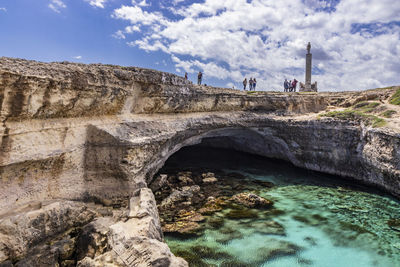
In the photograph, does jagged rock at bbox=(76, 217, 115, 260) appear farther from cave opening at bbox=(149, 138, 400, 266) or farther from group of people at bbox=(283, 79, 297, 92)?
group of people at bbox=(283, 79, 297, 92)

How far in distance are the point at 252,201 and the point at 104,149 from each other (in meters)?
7.20

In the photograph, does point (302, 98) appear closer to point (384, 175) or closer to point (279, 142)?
point (279, 142)

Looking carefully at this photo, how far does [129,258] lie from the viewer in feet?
18.1

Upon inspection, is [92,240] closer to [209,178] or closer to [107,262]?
[107,262]

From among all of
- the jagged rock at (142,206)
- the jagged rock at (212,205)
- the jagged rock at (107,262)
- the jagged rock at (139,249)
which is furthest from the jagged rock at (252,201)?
the jagged rock at (107,262)

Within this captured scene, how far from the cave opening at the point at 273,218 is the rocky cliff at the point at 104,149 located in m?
1.75

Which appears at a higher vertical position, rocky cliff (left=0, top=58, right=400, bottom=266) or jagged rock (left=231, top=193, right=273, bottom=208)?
rocky cliff (left=0, top=58, right=400, bottom=266)

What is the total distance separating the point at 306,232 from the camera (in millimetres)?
10406

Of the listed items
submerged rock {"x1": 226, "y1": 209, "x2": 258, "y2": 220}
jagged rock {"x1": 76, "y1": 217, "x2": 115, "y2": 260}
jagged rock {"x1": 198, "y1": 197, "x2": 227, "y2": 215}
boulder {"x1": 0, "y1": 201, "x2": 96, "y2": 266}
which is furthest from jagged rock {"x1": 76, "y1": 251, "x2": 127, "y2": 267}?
submerged rock {"x1": 226, "y1": 209, "x2": 258, "y2": 220}

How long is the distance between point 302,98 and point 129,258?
19.7 metres

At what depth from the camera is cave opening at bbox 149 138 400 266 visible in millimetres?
8773

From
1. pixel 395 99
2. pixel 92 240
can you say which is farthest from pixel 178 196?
pixel 395 99

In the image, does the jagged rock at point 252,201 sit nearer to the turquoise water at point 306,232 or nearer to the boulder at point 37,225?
the turquoise water at point 306,232

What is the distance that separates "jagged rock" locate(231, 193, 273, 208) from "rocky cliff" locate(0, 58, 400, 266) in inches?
180
